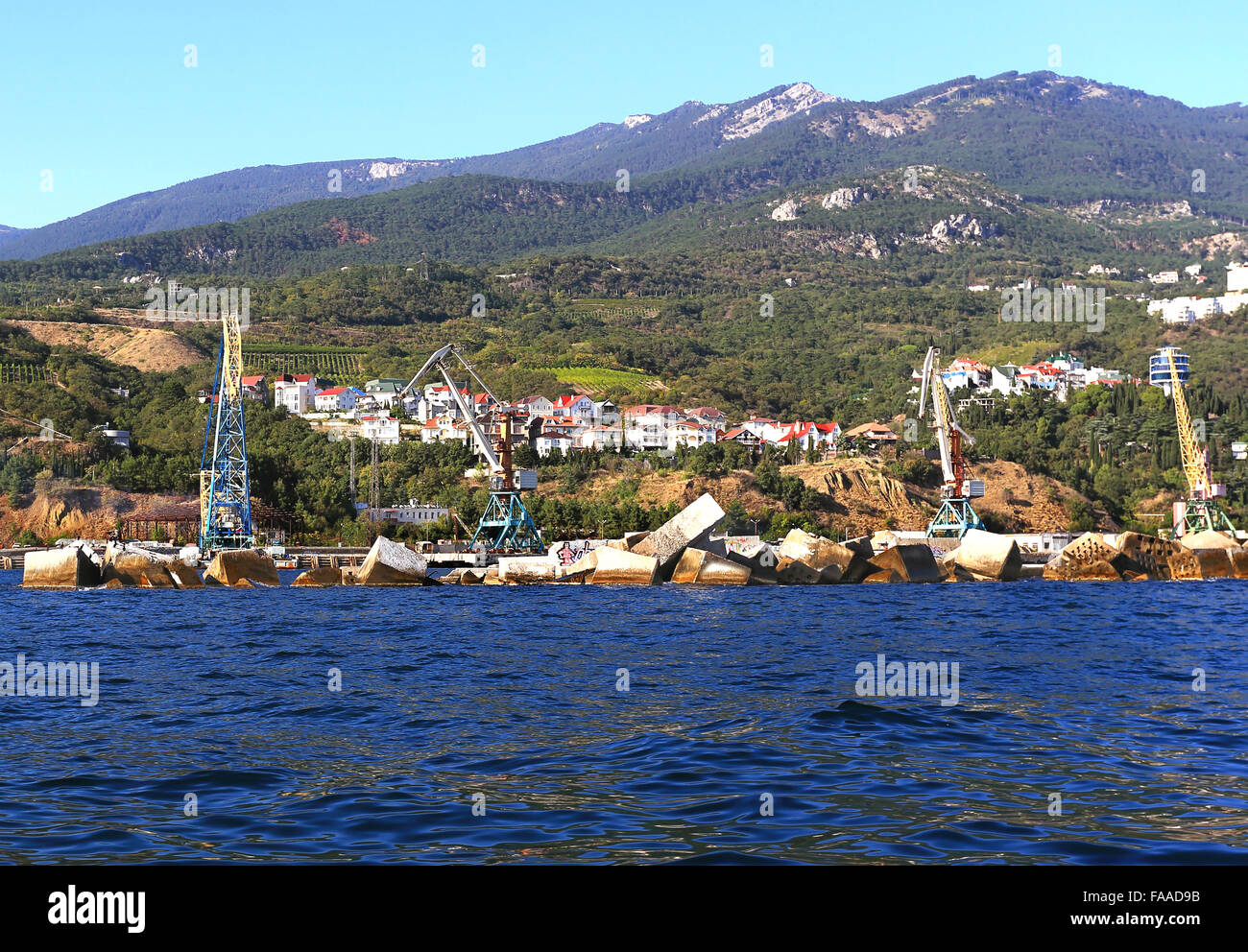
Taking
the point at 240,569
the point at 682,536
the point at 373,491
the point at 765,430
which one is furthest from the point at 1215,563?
the point at 765,430

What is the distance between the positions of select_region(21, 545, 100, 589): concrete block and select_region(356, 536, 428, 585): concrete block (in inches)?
472

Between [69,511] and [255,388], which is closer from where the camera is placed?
[69,511]

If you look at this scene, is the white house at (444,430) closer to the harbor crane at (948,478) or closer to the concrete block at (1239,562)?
the harbor crane at (948,478)

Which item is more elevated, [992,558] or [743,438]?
[743,438]

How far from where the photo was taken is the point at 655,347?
157375 millimetres

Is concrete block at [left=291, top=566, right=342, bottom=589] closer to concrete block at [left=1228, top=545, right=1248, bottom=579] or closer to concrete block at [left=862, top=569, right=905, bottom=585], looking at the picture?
concrete block at [left=862, top=569, right=905, bottom=585]

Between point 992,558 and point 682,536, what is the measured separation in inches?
607

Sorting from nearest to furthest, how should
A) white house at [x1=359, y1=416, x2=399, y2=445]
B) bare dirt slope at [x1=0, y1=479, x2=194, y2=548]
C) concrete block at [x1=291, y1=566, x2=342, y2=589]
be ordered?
concrete block at [x1=291, y1=566, x2=342, y2=589], bare dirt slope at [x1=0, y1=479, x2=194, y2=548], white house at [x1=359, y1=416, x2=399, y2=445]

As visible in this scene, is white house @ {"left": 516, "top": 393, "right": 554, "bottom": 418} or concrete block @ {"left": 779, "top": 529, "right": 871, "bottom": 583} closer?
concrete block @ {"left": 779, "top": 529, "right": 871, "bottom": 583}

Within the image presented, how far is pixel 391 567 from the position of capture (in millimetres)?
49062

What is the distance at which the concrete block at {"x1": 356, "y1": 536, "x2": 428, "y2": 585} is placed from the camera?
49.1 meters

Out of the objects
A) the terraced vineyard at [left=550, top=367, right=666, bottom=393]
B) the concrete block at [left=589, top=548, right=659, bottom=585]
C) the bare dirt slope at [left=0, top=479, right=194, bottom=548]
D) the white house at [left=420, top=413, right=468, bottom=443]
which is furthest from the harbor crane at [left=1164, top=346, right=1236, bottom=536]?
the bare dirt slope at [left=0, top=479, right=194, bottom=548]

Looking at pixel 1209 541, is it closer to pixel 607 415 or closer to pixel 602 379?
pixel 607 415
